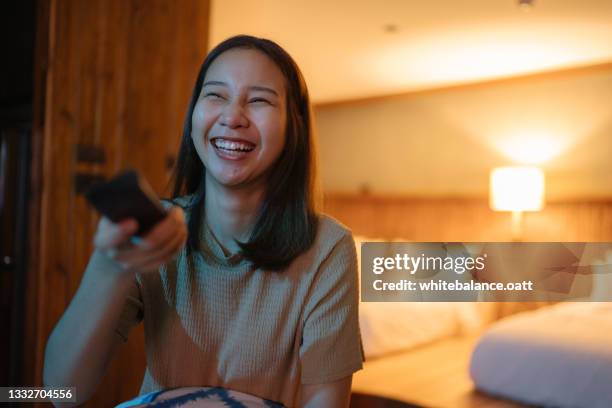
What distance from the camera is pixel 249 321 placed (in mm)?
719

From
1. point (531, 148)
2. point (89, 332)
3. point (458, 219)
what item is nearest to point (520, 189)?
point (531, 148)

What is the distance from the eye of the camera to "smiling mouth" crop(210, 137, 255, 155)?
71 centimetres

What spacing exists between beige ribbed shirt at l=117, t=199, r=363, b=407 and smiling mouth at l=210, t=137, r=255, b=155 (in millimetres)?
146

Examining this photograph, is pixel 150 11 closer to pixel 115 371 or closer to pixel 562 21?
pixel 115 371

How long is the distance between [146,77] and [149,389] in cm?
104

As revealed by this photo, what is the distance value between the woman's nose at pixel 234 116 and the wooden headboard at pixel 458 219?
1.87m

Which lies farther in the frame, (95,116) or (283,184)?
(95,116)

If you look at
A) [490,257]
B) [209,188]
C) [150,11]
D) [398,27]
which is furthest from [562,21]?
[209,188]

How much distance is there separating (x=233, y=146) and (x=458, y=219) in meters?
2.45

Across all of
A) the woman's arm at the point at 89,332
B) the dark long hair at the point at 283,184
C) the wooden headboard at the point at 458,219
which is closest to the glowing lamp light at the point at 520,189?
the wooden headboard at the point at 458,219

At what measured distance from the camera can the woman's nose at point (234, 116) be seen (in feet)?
2.31

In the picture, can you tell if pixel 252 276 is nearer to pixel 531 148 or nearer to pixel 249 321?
pixel 249 321

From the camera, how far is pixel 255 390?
2.37 ft

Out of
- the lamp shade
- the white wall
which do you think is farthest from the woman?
the lamp shade
